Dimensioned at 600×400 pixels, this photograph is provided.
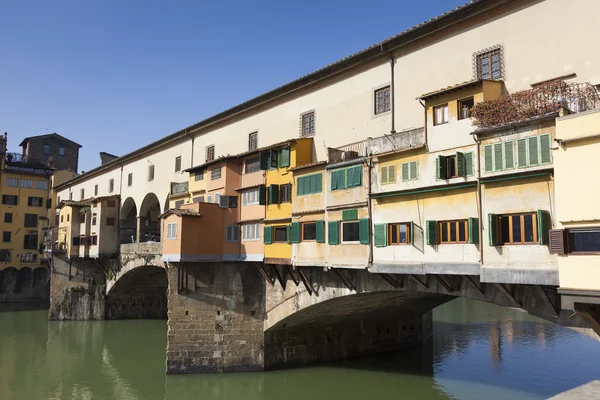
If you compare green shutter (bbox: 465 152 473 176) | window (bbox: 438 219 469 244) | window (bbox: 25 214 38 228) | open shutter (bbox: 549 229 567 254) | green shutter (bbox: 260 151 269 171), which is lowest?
open shutter (bbox: 549 229 567 254)

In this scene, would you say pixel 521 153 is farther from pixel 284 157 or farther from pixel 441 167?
pixel 284 157

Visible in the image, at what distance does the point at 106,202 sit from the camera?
146ft

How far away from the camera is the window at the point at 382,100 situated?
68.1ft

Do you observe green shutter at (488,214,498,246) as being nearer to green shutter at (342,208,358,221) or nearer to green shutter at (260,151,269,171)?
green shutter at (342,208,358,221)

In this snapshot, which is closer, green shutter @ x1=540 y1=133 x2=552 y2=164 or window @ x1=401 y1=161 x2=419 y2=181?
green shutter @ x1=540 y1=133 x2=552 y2=164

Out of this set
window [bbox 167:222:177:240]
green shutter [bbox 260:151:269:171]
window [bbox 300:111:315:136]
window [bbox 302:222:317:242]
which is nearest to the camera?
window [bbox 302:222:317:242]

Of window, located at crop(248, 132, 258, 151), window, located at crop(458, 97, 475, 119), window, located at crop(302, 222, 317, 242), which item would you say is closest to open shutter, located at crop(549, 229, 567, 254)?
window, located at crop(458, 97, 475, 119)

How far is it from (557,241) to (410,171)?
574cm

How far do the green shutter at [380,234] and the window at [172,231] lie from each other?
1156cm

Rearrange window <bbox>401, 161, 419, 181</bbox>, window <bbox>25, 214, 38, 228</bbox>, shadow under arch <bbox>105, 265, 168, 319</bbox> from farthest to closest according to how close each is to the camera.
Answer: window <bbox>25, 214, 38, 228</bbox> → shadow under arch <bbox>105, 265, 168, 319</bbox> → window <bbox>401, 161, 419, 181</bbox>

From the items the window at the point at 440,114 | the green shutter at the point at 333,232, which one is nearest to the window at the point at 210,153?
the green shutter at the point at 333,232

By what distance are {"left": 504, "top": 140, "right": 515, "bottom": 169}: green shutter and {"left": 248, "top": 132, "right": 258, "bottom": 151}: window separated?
16002 millimetres

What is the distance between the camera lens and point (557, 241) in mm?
12797

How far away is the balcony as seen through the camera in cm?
1734
